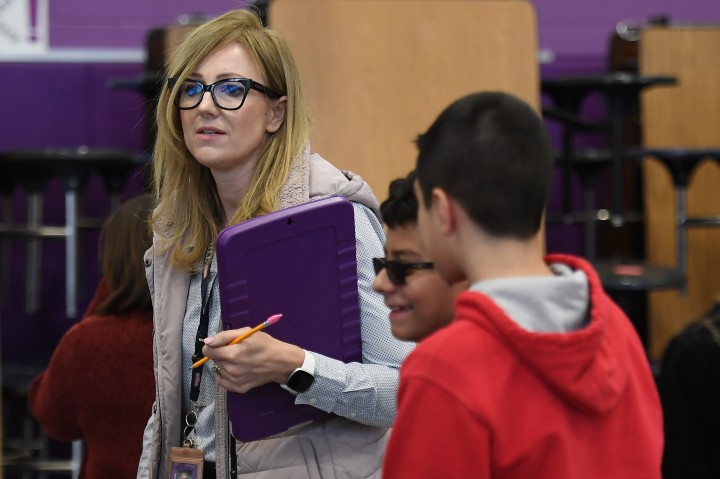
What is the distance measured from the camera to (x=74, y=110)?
573 centimetres

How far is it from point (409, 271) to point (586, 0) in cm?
516

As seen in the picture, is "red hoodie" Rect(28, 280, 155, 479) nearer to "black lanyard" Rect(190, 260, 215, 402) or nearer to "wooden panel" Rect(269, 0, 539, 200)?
"black lanyard" Rect(190, 260, 215, 402)

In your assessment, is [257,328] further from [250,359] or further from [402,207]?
[402,207]

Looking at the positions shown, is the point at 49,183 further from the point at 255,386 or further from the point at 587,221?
the point at 255,386

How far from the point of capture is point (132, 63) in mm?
5727

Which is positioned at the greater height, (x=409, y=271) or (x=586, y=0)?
(x=586, y=0)

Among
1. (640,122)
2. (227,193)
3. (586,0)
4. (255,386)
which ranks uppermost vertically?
(586,0)

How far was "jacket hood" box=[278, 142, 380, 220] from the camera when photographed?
1.96 metres

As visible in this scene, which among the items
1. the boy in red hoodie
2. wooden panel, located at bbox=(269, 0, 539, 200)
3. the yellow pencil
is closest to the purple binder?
the yellow pencil

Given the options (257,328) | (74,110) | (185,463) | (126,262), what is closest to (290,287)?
(257,328)

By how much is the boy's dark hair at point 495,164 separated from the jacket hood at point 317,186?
612 millimetres

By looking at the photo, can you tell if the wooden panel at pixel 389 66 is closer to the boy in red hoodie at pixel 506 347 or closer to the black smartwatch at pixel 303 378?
the black smartwatch at pixel 303 378

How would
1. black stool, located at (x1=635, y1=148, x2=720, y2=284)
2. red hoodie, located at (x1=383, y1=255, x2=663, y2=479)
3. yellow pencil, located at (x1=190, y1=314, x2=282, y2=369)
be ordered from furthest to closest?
black stool, located at (x1=635, y1=148, x2=720, y2=284), yellow pencil, located at (x1=190, y1=314, x2=282, y2=369), red hoodie, located at (x1=383, y1=255, x2=663, y2=479)

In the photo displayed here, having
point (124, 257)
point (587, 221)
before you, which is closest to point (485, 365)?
point (124, 257)
